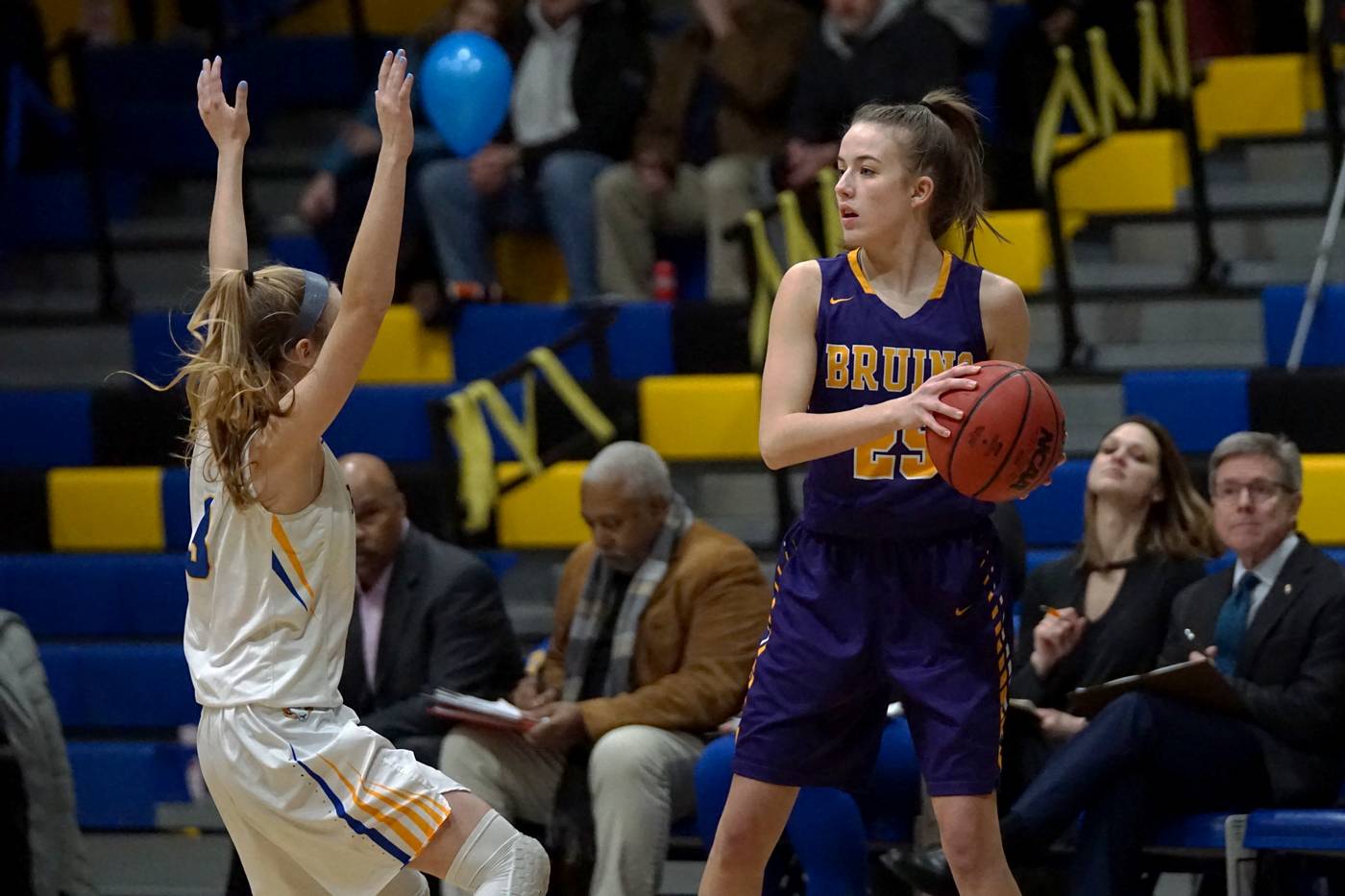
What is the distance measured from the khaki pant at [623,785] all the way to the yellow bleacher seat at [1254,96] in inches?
150

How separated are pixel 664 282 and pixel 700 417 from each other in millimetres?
806

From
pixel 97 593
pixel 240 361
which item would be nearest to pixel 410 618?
pixel 240 361

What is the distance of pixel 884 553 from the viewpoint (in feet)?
11.7

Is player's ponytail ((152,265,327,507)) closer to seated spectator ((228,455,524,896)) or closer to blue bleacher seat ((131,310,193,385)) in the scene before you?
seated spectator ((228,455,524,896))

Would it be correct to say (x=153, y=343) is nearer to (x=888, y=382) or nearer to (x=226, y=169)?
(x=226, y=169)

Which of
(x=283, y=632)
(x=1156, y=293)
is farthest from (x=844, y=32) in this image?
(x=283, y=632)

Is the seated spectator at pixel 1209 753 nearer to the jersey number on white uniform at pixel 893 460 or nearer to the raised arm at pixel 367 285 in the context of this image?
the jersey number on white uniform at pixel 893 460

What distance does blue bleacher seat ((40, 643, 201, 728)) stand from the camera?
703 cm

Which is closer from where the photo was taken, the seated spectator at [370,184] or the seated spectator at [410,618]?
the seated spectator at [410,618]

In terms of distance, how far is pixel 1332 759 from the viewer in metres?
4.63

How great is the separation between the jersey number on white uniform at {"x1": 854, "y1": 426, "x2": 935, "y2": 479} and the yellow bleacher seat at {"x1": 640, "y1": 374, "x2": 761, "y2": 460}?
3.45 meters

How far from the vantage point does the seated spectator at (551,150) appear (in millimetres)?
7527

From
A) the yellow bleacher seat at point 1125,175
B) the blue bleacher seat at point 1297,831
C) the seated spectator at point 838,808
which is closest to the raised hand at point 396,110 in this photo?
the seated spectator at point 838,808

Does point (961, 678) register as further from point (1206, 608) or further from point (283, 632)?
point (1206, 608)
